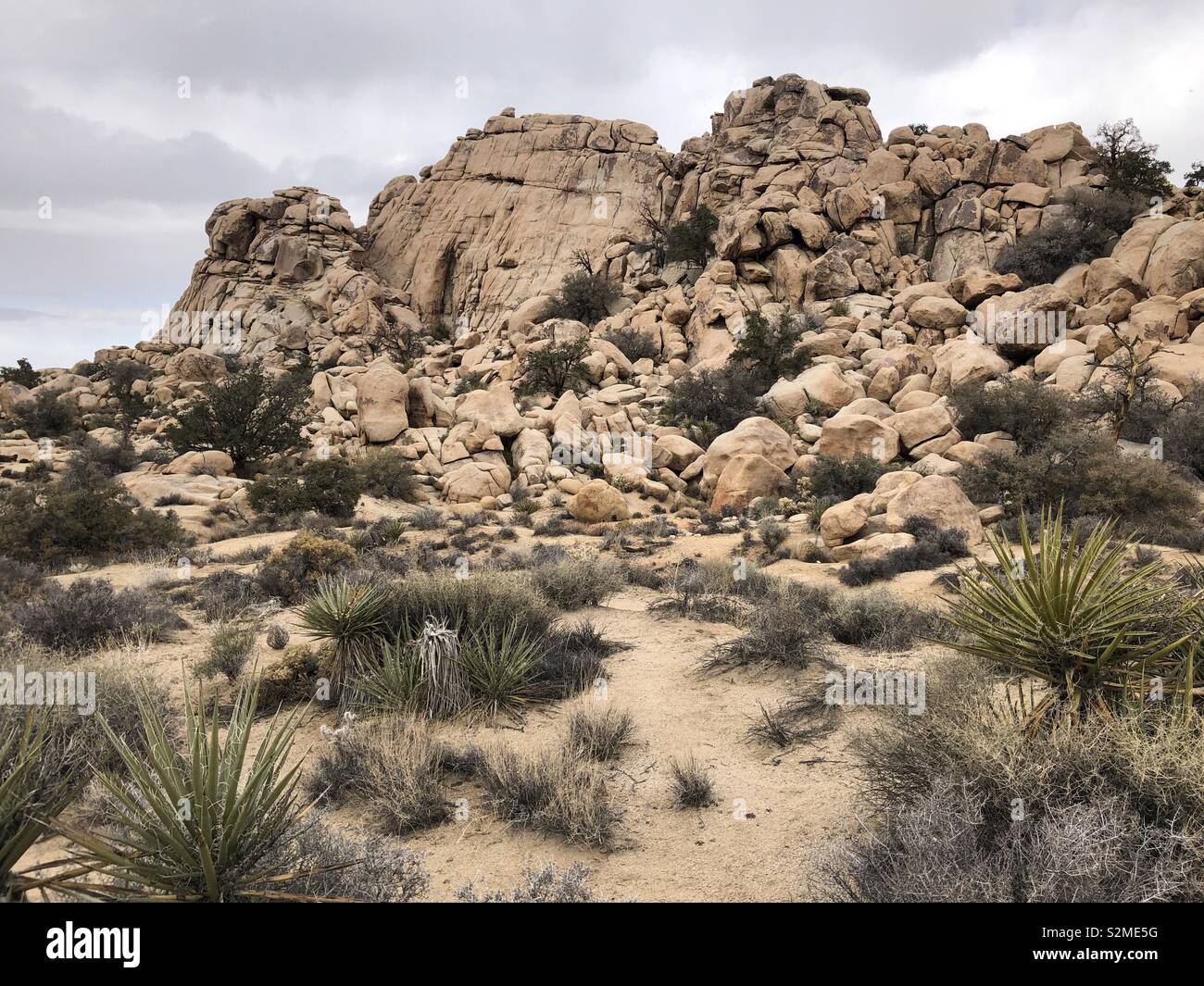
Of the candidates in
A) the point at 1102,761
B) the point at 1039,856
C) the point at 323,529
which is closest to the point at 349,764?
the point at 1039,856

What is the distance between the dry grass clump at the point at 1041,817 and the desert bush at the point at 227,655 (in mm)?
5634

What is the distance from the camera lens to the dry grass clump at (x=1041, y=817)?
255cm

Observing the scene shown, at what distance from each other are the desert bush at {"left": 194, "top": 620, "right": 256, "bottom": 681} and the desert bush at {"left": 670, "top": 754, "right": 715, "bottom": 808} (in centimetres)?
439

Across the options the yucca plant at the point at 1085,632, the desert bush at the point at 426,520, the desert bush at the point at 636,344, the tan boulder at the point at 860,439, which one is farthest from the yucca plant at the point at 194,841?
the desert bush at the point at 636,344

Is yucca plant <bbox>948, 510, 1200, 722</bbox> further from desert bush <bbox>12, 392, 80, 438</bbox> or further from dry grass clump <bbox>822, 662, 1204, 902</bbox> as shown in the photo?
desert bush <bbox>12, 392, 80, 438</bbox>

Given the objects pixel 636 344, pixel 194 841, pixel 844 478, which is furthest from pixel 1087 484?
pixel 636 344

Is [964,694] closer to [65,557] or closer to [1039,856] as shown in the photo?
[1039,856]

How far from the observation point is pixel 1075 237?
88.1 feet

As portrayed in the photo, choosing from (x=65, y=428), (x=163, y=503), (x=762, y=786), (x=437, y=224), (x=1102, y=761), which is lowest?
(x=762, y=786)

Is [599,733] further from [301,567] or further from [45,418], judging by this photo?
[45,418]

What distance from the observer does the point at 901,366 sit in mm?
23547

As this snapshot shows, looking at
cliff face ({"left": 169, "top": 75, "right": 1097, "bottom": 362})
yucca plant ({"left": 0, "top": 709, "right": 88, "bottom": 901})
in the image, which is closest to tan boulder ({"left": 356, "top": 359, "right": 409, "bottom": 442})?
cliff face ({"left": 169, "top": 75, "right": 1097, "bottom": 362})

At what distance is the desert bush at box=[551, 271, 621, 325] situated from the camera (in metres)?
36.1
